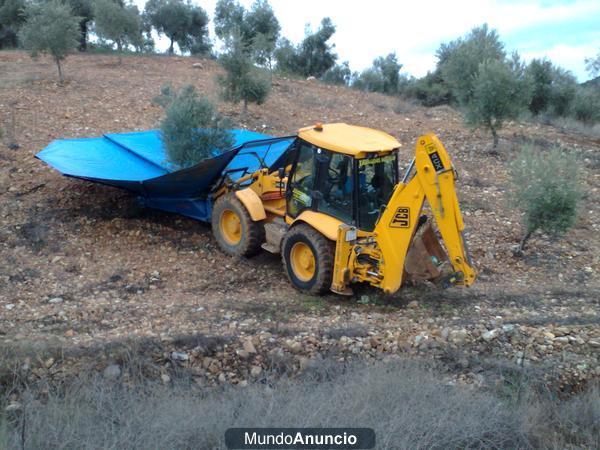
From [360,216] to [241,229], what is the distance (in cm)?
197

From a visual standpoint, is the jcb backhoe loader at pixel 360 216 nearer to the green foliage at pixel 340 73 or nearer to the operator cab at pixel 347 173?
the operator cab at pixel 347 173

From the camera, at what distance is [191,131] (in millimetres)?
9109

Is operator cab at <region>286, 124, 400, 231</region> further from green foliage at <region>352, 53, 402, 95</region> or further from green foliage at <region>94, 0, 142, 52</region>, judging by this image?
green foliage at <region>352, 53, 402, 95</region>

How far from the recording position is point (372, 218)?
6922mm

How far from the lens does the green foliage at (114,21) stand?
60.5 ft

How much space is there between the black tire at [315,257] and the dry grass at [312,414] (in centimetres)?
191

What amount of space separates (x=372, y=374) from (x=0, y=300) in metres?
4.23

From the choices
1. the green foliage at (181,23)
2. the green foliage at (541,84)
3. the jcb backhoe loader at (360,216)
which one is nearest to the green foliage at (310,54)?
the green foliage at (181,23)

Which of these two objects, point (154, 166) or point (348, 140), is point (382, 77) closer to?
point (154, 166)

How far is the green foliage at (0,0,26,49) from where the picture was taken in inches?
869

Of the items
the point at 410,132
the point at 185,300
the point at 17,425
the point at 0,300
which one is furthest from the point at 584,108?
the point at 17,425

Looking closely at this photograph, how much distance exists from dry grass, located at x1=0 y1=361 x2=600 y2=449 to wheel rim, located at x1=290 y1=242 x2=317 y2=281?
2.24m

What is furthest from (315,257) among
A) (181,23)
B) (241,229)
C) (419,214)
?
(181,23)

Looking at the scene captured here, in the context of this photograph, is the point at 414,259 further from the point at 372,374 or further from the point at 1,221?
the point at 1,221
